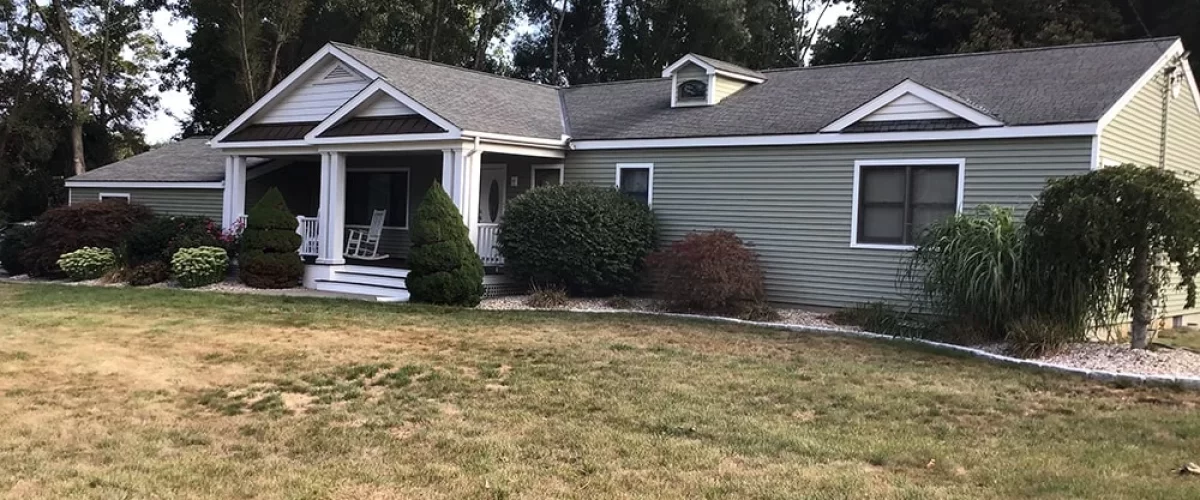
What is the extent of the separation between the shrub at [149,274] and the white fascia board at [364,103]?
3664mm

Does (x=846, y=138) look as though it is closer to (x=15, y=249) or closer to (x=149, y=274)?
(x=149, y=274)

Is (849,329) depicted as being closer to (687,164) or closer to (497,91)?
(687,164)

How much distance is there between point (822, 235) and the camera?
44.0ft

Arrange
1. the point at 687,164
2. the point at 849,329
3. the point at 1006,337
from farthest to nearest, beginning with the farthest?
the point at 687,164, the point at 849,329, the point at 1006,337

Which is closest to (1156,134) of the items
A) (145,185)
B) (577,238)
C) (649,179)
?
(649,179)

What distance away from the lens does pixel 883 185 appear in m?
12.9

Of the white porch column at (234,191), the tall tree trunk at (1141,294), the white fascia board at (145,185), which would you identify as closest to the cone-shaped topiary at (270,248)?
the white porch column at (234,191)

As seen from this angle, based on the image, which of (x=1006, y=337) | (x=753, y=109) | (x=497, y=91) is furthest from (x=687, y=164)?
(x=1006, y=337)

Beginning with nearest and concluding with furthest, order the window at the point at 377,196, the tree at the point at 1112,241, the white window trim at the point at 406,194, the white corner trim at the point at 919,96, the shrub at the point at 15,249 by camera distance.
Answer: the tree at the point at 1112,241 < the white corner trim at the point at 919,96 < the shrub at the point at 15,249 < the white window trim at the point at 406,194 < the window at the point at 377,196

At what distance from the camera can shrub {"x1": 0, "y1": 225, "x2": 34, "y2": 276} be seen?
19.1 metres

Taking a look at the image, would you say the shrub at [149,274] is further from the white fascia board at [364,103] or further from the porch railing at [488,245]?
the porch railing at [488,245]

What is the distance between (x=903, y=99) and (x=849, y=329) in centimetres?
338

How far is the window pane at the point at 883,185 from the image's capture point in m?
12.8

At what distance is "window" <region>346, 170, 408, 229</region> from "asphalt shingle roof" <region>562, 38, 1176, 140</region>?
4.21 metres
